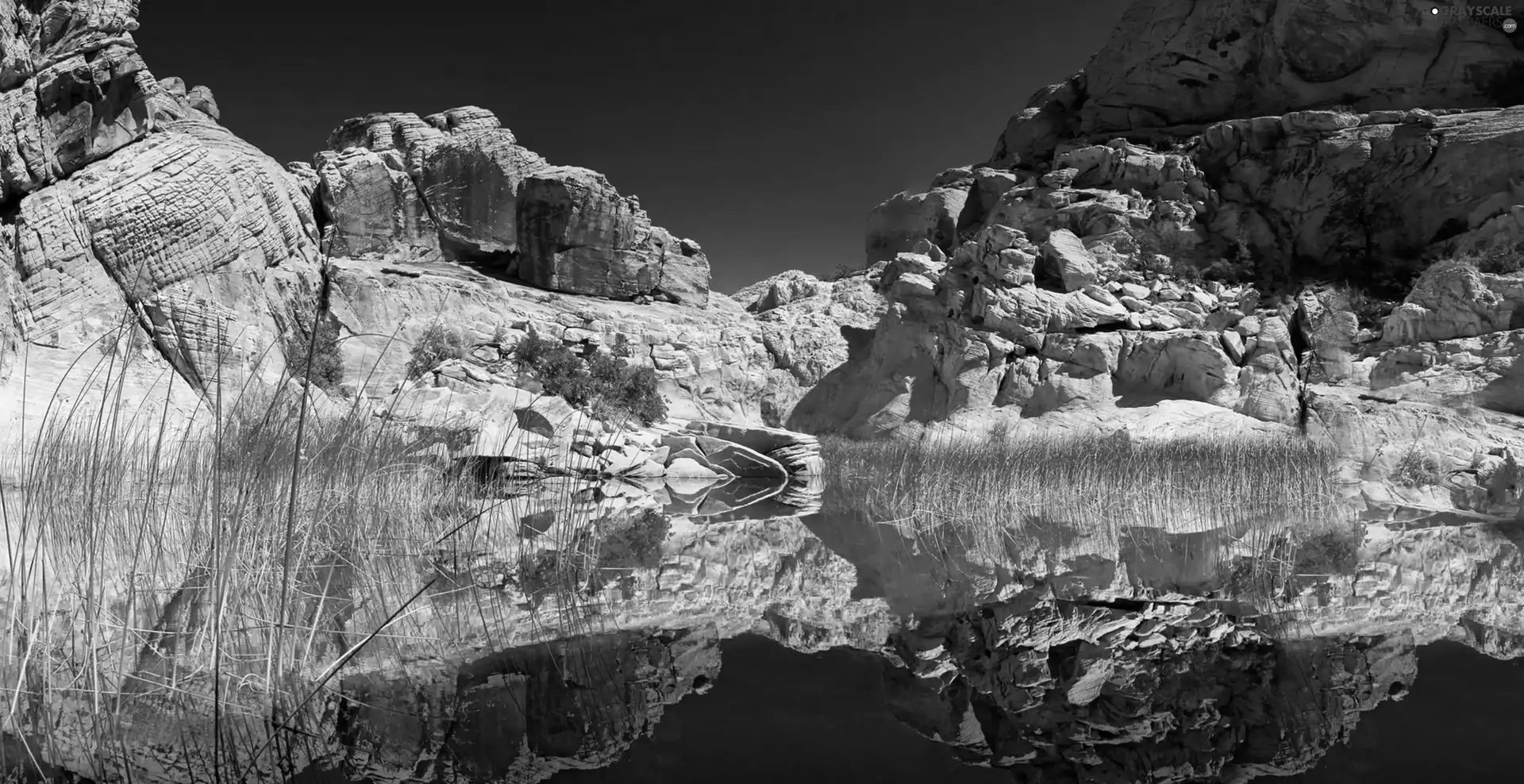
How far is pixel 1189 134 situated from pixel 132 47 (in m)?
37.1

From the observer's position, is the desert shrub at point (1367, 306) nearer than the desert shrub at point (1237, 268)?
Yes

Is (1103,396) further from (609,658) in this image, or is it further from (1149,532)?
(609,658)

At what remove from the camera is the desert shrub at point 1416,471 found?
15.8m

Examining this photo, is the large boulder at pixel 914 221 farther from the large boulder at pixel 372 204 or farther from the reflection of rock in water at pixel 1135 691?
the reflection of rock in water at pixel 1135 691

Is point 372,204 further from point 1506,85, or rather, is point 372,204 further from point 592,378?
point 1506,85

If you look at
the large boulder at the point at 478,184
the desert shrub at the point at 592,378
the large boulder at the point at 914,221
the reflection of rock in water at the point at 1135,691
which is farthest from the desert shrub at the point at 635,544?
the large boulder at the point at 914,221

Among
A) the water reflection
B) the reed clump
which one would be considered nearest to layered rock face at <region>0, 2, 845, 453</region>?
the water reflection

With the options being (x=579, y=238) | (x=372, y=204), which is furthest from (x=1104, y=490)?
(x=372, y=204)

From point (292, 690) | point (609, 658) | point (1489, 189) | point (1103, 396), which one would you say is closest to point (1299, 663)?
point (609, 658)

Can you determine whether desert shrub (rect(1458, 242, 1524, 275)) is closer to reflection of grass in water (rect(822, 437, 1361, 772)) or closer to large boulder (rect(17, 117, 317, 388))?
reflection of grass in water (rect(822, 437, 1361, 772))

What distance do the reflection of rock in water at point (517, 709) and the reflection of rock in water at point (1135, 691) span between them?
1.05 m

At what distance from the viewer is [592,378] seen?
28906 millimetres

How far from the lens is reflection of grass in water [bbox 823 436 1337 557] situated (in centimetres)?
1007

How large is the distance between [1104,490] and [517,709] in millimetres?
9876
